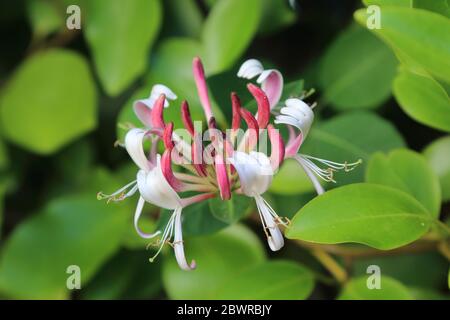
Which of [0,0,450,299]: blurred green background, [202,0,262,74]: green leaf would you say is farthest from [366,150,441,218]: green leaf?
[202,0,262,74]: green leaf

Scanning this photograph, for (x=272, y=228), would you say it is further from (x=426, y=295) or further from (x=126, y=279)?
(x=126, y=279)

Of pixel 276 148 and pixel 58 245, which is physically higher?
pixel 276 148

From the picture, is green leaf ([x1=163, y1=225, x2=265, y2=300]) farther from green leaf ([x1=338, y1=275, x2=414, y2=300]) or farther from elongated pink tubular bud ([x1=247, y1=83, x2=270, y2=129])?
elongated pink tubular bud ([x1=247, y1=83, x2=270, y2=129])

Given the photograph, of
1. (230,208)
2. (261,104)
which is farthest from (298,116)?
(230,208)

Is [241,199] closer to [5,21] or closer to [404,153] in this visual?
[404,153]

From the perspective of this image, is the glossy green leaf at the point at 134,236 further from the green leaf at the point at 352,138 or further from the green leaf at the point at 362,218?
the green leaf at the point at 362,218

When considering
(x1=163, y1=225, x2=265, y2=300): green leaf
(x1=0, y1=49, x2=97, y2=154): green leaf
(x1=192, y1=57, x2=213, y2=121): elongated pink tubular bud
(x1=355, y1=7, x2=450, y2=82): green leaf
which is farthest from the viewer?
(x1=0, y1=49, x2=97, y2=154): green leaf
